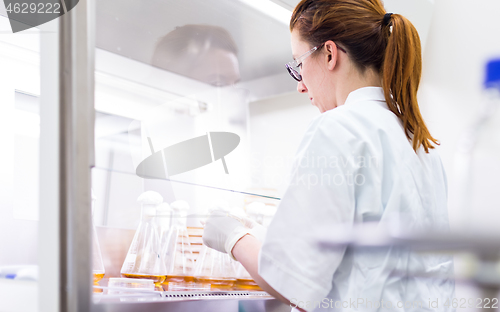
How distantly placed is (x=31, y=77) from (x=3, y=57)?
8cm

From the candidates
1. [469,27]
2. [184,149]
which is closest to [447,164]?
[469,27]

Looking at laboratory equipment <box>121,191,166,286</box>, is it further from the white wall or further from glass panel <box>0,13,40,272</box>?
the white wall

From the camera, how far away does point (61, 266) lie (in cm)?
53

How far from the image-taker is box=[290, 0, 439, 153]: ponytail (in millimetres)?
835

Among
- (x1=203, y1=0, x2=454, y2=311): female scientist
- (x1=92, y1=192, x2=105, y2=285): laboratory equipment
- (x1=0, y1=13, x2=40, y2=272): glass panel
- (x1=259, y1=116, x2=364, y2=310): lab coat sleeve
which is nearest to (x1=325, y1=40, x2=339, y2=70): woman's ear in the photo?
(x1=203, y1=0, x2=454, y2=311): female scientist

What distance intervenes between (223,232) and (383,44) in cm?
50

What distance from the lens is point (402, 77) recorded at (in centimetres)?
85

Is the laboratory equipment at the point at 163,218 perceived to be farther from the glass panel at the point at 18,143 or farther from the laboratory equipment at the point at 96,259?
the glass panel at the point at 18,143

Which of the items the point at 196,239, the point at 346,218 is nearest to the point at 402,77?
the point at 346,218

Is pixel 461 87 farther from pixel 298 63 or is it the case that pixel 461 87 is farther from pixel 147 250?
pixel 147 250

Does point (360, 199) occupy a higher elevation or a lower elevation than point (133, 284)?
higher

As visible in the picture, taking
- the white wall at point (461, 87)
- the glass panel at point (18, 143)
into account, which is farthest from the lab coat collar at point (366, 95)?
the white wall at point (461, 87)

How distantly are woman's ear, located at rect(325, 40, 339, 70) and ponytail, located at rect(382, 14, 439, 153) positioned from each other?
0.10 meters

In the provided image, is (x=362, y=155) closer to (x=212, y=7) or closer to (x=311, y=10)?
(x=311, y=10)
